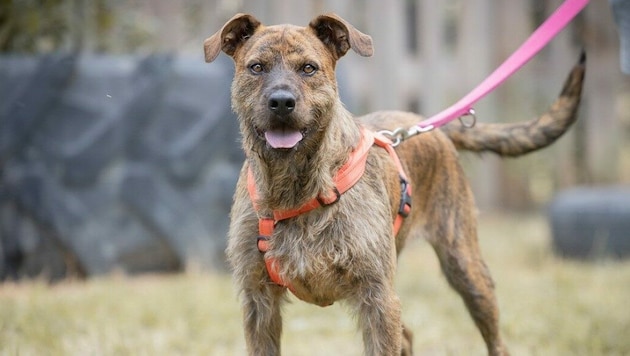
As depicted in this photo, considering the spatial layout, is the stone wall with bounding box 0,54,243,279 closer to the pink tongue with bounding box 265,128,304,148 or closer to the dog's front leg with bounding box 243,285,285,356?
the dog's front leg with bounding box 243,285,285,356

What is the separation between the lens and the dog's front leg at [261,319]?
3.79 metres

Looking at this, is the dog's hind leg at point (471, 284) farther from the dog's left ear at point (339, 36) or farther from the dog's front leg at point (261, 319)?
the dog's left ear at point (339, 36)

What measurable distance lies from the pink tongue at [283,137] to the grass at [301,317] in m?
1.56

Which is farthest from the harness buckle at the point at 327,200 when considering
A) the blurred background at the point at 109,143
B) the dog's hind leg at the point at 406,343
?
the blurred background at the point at 109,143

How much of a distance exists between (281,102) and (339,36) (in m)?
0.57

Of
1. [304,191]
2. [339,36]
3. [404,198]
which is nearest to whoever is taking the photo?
[304,191]

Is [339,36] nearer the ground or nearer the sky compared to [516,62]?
nearer the sky

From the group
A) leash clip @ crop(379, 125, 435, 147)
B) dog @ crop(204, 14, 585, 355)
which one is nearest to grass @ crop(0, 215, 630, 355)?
leash clip @ crop(379, 125, 435, 147)

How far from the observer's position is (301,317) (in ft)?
20.5

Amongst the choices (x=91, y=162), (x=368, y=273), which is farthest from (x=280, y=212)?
(x=91, y=162)

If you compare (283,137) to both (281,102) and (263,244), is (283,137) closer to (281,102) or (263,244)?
(281,102)

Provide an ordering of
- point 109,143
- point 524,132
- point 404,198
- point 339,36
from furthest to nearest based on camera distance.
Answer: point 109,143
point 524,132
point 404,198
point 339,36

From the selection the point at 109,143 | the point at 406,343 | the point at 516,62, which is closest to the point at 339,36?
the point at 516,62

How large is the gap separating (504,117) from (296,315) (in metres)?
4.74
